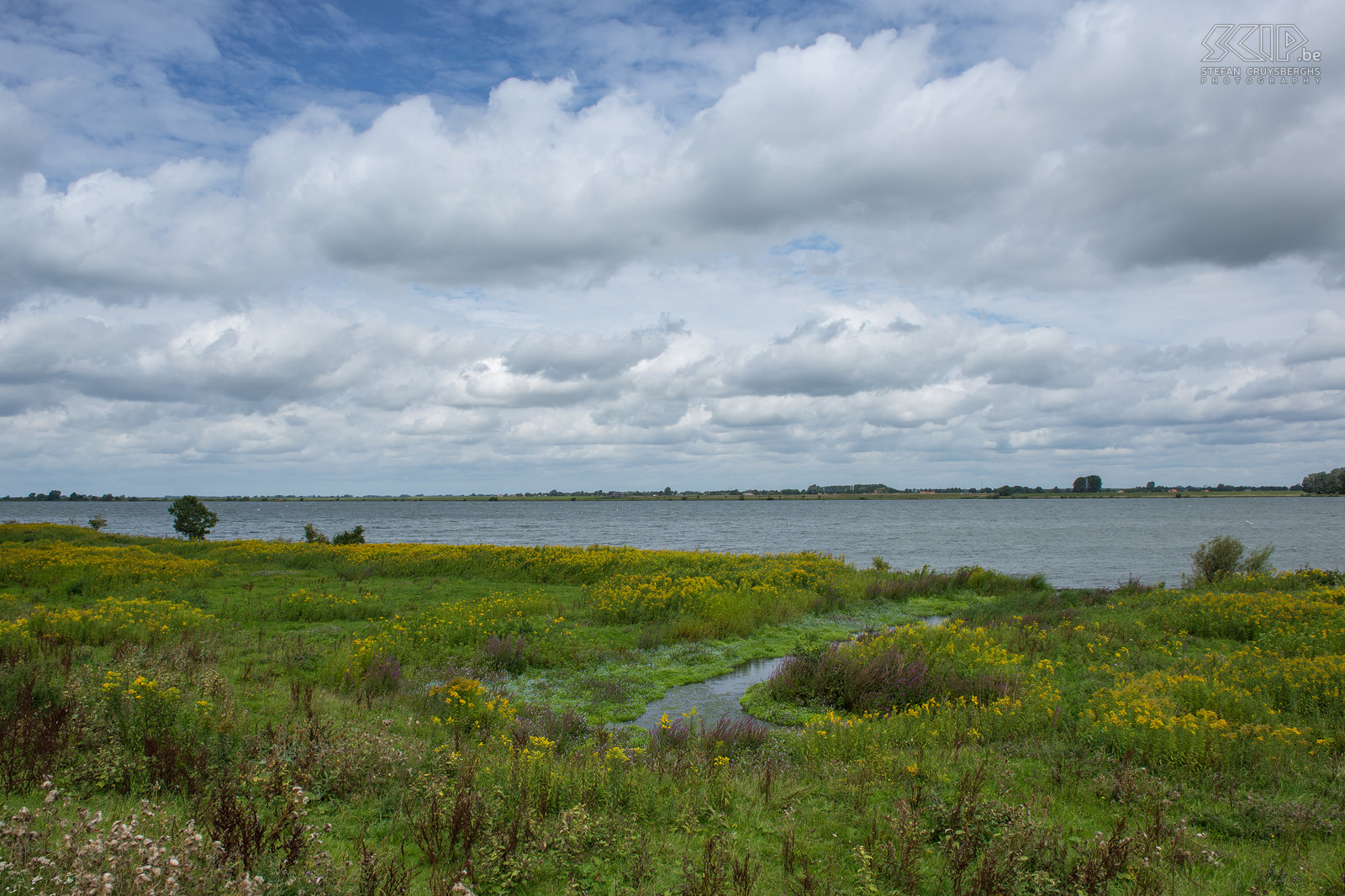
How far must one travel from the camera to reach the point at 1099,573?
1492 inches

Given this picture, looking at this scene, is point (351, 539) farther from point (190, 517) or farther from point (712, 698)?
point (712, 698)

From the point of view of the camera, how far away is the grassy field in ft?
17.2

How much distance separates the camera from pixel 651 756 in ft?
26.6

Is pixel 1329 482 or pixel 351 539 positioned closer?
pixel 351 539

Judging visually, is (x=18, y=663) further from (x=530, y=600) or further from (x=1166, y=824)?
(x=1166, y=824)

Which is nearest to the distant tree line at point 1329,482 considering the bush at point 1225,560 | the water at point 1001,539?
the water at point 1001,539

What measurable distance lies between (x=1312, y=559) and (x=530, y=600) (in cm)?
4999

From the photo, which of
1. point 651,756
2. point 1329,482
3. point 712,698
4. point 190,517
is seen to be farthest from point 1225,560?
point 1329,482

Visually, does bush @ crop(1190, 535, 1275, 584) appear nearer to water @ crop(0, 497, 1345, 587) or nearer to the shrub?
water @ crop(0, 497, 1345, 587)

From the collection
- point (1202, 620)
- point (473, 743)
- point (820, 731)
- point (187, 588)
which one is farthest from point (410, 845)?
point (187, 588)

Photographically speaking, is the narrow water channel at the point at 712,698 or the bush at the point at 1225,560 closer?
the narrow water channel at the point at 712,698

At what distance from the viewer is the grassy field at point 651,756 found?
17.2 ft

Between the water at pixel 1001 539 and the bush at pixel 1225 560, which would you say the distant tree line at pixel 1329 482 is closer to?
the water at pixel 1001 539

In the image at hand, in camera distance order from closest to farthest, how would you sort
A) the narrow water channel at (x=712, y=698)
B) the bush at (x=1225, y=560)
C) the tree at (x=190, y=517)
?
the narrow water channel at (x=712, y=698) → the bush at (x=1225, y=560) → the tree at (x=190, y=517)
